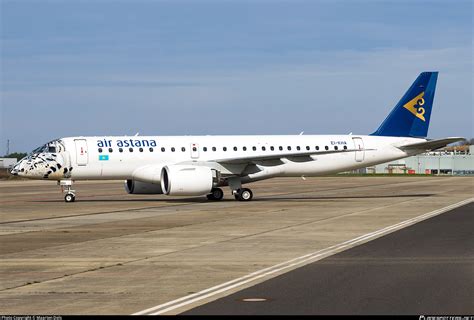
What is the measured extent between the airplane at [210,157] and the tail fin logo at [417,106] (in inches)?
12.9

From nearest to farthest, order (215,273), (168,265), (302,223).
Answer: (215,273) < (168,265) < (302,223)

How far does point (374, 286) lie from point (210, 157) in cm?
2809

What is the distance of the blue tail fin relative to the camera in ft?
146

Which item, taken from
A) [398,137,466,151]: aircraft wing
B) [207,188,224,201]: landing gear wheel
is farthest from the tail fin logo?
[207,188,224,201]: landing gear wheel

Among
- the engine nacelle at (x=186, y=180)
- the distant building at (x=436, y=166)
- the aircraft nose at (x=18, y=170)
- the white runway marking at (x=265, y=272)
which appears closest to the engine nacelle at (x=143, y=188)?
the engine nacelle at (x=186, y=180)

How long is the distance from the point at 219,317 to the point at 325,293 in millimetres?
2420

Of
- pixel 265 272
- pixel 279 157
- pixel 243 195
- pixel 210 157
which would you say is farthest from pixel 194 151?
pixel 265 272

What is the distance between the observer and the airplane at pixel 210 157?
38.7 meters

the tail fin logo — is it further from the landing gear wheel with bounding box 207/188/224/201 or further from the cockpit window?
the cockpit window

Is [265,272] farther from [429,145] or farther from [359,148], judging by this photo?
[429,145]

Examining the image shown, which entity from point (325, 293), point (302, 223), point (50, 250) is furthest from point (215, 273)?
point (302, 223)

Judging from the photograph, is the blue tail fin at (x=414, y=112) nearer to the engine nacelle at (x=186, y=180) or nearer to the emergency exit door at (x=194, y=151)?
the emergency exit door at (x=194, y=151)

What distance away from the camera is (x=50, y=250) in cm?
1912

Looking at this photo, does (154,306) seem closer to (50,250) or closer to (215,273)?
(215,273)
